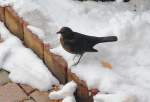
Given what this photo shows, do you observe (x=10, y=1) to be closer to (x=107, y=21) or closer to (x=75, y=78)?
(x=107, y=21)

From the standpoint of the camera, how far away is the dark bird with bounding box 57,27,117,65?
3.01 m

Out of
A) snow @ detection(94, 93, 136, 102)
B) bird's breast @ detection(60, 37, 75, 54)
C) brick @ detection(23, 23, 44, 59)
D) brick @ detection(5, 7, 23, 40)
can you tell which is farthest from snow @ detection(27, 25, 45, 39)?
snow @ detection(94, 93, 136, 102)

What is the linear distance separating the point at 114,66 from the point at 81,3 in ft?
3.09

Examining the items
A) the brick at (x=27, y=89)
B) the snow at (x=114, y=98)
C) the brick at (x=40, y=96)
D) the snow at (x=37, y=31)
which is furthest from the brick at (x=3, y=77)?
the snow at (x=114, y=98)

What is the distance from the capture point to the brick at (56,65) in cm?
315

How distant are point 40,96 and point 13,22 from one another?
864 mm

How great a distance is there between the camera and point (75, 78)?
300cm

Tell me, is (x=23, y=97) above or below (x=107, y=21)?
below

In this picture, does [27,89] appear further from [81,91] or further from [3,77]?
[81,91]

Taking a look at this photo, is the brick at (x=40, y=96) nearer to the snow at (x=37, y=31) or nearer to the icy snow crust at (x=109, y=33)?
the icy snow crust at (x=109, y=33)

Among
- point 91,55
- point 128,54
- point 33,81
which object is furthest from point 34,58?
point 128,54

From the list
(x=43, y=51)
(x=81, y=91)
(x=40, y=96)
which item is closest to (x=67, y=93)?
(x=81, y=91)

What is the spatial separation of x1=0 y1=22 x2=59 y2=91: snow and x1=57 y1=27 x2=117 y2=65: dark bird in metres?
0.34

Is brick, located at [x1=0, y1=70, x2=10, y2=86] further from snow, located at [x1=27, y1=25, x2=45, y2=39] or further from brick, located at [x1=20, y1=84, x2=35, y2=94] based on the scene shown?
snow, located at [x1=27, y1=25, x2=45, y2=39]
